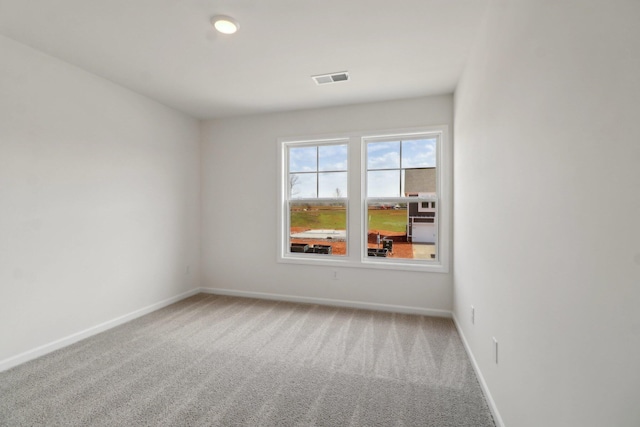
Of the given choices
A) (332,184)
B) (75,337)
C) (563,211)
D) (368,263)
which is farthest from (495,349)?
(75,337)

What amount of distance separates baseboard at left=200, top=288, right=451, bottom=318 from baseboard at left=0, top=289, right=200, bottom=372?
0.77m

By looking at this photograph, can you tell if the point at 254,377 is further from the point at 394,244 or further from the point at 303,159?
the point at 303,159

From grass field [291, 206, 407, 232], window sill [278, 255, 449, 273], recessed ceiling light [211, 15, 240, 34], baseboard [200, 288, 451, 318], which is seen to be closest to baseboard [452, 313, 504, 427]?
baseboard [200, 288, 451, 318]

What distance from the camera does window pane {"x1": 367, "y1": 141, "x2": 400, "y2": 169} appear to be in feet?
12.6

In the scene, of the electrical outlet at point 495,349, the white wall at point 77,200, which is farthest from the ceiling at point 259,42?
the electrical outlet at point 495,349

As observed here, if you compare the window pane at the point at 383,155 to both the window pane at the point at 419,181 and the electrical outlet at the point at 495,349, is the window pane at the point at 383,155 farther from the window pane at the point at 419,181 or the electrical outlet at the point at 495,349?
the electrical outlet at the point at 495,349

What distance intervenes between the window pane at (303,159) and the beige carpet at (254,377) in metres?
2.08

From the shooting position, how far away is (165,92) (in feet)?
11.5

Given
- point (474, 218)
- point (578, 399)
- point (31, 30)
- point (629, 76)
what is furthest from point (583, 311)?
point (31, 30)

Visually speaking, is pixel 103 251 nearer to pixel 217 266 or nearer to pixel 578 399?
pixel 217 266

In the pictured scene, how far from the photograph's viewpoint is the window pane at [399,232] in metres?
3.75

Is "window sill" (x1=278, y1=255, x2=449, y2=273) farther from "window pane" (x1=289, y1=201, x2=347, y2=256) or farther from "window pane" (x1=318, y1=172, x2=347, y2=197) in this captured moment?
"window pane" (x1=318, y1=172, x2=347, y2=197)

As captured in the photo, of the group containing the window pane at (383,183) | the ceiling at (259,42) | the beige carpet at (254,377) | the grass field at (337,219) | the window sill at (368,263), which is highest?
the ceiling at (259,42)

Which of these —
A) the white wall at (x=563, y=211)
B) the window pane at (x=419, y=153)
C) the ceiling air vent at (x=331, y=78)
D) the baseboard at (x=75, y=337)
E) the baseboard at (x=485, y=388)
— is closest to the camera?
the white wall at (x=563, y=211)
